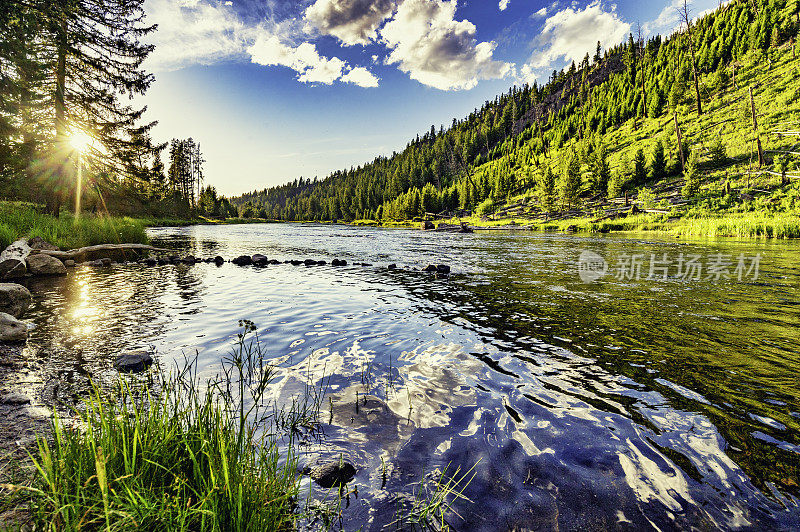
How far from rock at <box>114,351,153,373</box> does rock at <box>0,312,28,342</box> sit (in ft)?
11.3

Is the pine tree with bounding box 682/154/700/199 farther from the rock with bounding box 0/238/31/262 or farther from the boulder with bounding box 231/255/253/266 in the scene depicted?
the rock with bounding box 0/238/31/262

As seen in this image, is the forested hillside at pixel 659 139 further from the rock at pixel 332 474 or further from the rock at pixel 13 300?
the rock at pixel 13 300

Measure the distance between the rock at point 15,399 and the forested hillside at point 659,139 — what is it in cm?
5531

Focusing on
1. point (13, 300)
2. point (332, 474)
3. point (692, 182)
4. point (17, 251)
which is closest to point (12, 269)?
point (17, 251)

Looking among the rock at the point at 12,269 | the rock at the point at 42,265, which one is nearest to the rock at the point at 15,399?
the rock at the point at 12,269

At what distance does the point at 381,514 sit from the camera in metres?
3.13

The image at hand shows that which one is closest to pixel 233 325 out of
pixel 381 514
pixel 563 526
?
pixel 381 514

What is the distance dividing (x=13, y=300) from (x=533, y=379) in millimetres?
14552

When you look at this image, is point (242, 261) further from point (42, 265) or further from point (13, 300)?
point (13, 300)

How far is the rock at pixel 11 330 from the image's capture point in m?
7.17

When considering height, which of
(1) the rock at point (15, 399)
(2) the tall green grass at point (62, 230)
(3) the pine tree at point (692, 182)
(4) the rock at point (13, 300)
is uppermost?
(3) the pine tree at point (692, 182)

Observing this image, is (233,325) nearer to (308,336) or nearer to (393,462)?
(308,336)

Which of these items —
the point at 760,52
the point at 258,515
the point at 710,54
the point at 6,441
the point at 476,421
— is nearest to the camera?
the point at 258,515

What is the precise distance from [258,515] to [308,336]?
5864 mm
